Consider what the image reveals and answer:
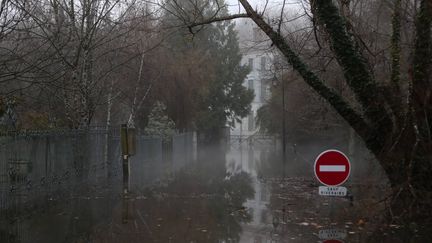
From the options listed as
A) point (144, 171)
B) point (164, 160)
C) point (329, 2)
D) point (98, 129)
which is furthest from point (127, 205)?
point (164, 160)

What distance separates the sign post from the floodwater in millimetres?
706

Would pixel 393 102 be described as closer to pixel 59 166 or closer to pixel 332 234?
pixel 332 234

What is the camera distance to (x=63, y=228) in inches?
404

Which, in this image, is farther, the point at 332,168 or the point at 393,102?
the point at 393,102

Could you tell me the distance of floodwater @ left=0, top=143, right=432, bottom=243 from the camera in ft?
31.4

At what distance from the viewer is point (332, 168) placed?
408 inches

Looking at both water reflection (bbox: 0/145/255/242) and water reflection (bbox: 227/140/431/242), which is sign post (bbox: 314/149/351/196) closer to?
water reflection (bbox: 227/140/431/242)

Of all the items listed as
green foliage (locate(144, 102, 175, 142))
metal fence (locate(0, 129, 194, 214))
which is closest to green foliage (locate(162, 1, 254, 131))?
green foliage (locate(144, 102, 175, 142))

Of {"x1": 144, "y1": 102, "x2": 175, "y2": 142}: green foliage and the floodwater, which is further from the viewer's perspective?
{"x1": 144, "y1": 102, "x2": 175, "y2": 142}: green foliage

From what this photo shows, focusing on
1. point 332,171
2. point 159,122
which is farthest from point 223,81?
point 332,171

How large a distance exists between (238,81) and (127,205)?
138 feet

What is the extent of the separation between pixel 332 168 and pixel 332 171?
6 cm

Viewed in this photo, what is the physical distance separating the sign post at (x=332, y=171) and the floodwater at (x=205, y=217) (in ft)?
2.32

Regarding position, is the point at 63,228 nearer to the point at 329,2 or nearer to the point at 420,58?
the point at 329,2
